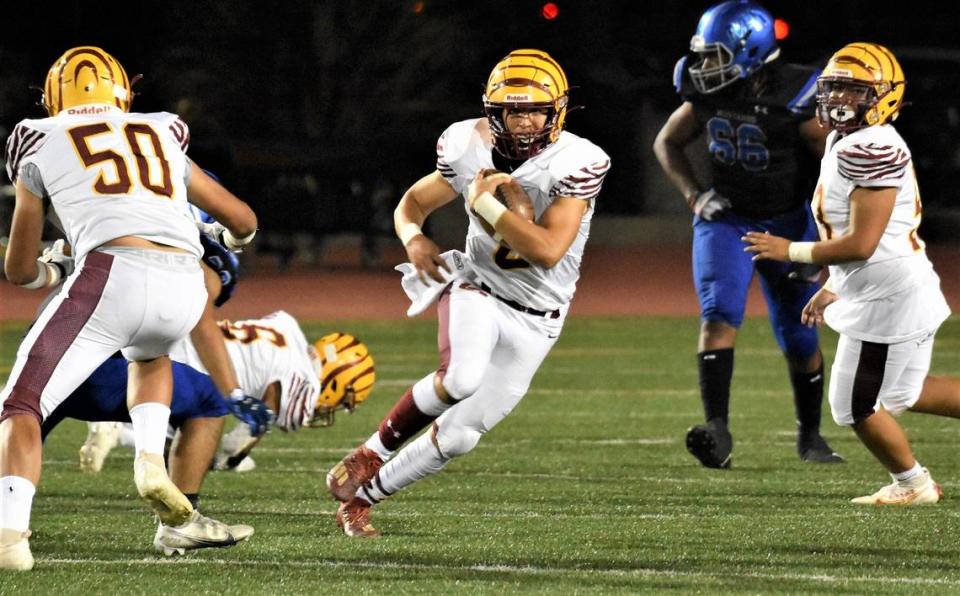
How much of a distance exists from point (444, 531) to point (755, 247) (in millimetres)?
1321

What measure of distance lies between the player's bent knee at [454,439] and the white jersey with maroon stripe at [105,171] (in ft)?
3.17

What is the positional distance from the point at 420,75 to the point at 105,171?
80.9ft

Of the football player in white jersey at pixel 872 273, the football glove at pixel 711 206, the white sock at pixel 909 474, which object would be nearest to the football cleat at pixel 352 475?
the football player in white jersey at pixel 872 273

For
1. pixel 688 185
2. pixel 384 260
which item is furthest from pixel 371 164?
pixel 688 185

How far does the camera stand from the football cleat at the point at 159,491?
171 inches

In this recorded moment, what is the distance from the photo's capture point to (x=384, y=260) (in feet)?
72.5

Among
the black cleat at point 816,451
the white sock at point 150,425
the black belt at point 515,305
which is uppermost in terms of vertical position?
the black belt at point 515,305

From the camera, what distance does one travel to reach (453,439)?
4.94m

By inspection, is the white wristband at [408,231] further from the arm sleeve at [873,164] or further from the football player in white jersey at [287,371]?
the arm sleeve at [873,164]

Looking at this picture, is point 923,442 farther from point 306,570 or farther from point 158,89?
point 158,89

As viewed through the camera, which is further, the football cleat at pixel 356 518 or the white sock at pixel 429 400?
the football cleat at pixel 356 518

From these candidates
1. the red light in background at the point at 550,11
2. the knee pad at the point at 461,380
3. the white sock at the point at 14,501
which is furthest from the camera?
the red light in background at the point at 550,11

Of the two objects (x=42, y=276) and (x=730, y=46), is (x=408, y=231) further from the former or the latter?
(x=730, y=46)

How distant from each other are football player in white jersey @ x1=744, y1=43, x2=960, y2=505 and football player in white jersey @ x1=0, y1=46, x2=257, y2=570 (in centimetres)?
188
